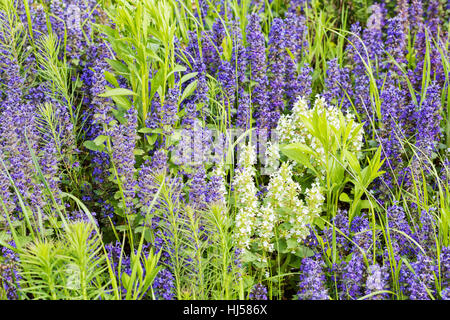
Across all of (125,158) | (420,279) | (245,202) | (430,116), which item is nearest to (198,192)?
(245,202)

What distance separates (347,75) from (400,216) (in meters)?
1.58

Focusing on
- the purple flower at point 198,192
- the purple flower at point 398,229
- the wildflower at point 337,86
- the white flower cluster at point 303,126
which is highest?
the wildflower at point 337,86

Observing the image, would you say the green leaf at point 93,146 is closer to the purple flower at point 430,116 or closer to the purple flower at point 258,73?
the purple flower at point 258,73

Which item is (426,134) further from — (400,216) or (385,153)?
(400,216)

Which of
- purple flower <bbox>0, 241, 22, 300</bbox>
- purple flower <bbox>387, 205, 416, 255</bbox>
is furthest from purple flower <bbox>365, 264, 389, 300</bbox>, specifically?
purple flower <bbox>0, 241, 22, 300</bbox>

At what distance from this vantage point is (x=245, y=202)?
3270 mm

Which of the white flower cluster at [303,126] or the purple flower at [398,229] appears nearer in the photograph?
the purple flower at [398,229]

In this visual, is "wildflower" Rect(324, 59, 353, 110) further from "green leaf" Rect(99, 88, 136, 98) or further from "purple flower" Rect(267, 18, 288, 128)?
"green leaf" Rect(99, 88, 136, 98)

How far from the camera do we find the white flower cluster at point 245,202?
3.17 metres

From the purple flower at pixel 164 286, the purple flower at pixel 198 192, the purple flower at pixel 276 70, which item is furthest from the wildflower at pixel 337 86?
the purple flower at pixel 164 286

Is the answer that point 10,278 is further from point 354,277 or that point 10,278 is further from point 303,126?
point 303,126
